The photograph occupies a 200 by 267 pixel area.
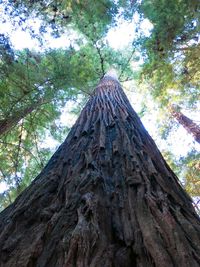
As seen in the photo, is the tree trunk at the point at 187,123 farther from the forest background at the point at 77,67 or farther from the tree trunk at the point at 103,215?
the tree trunk at the point at 103,215

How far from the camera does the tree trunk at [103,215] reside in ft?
4.81

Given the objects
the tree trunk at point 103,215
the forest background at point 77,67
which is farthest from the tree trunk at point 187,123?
the tree trunk at point 103,215

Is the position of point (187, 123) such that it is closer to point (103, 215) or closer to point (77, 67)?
point (77, 67)

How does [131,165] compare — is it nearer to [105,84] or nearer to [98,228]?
[98,228]

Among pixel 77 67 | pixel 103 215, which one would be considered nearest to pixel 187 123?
pixel 77 67

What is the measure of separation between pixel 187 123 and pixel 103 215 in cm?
987

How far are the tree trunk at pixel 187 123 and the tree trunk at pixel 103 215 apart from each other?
7.69 m

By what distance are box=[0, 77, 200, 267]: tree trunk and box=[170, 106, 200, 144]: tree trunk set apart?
769 centimetres

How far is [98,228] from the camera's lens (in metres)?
1.64

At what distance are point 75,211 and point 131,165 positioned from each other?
0.72m

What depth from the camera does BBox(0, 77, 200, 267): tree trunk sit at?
4.81 feet

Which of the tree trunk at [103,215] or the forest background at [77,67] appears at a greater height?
the forest background at [77,67]

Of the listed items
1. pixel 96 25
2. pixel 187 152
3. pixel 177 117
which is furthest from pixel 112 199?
pixel 177 117

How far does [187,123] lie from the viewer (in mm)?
11227
